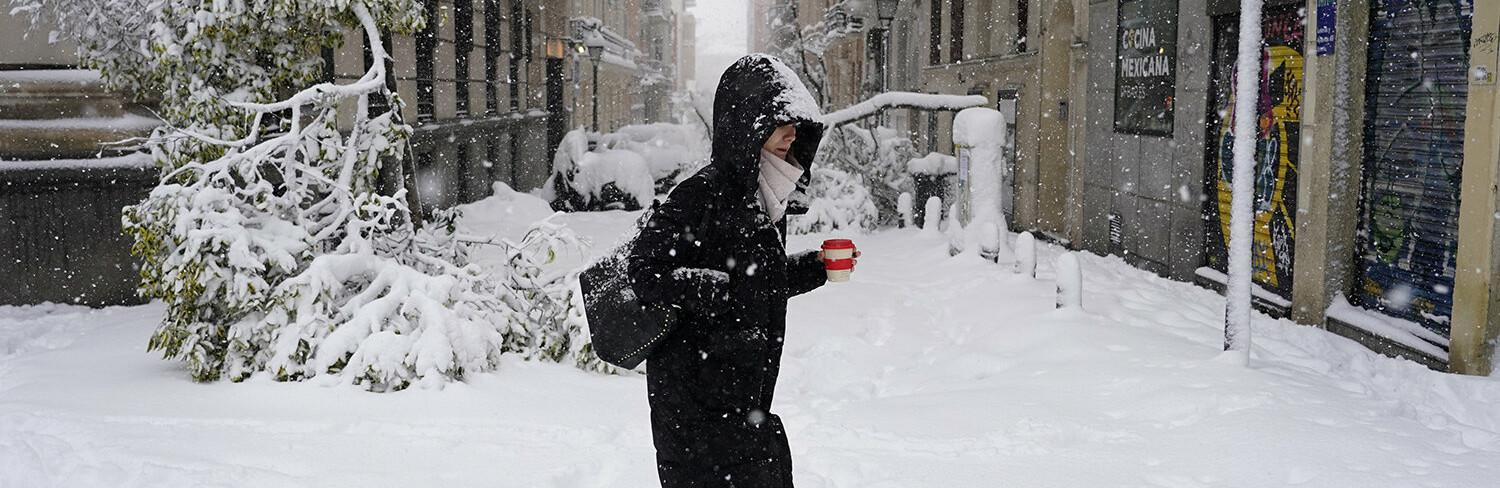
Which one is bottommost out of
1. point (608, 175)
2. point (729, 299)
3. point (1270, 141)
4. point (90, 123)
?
point (608, 175)

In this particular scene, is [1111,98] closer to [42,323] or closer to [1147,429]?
[1147,429]

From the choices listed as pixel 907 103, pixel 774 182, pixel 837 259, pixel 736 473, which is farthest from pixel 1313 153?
pixel 736 473

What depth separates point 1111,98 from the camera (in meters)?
12.8

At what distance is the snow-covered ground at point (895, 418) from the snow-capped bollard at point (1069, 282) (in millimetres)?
172

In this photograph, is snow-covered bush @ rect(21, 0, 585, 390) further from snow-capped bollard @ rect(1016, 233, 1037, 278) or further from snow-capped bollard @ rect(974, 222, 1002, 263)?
snow-capped bollard @ rect(974, 222, 1002, 263)

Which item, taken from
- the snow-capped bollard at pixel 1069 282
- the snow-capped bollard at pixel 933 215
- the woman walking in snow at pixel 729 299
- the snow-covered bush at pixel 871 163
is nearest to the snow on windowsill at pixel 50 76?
the snow-capped bollard at pixel 1069 282

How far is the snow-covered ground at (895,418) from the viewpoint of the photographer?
484cm

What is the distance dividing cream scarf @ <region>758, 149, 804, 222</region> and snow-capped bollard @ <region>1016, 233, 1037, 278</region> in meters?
6.65

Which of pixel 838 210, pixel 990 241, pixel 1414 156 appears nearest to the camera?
pixel 1414 156

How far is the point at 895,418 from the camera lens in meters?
5.86

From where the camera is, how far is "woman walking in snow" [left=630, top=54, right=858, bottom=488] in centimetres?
295

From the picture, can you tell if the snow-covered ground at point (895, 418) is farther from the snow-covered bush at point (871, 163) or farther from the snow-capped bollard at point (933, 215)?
the snow-covered bush at point (871, 163)

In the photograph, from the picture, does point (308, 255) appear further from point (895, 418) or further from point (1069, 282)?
point (1069, 282)

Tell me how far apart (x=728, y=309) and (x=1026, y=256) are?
23.2 feet
